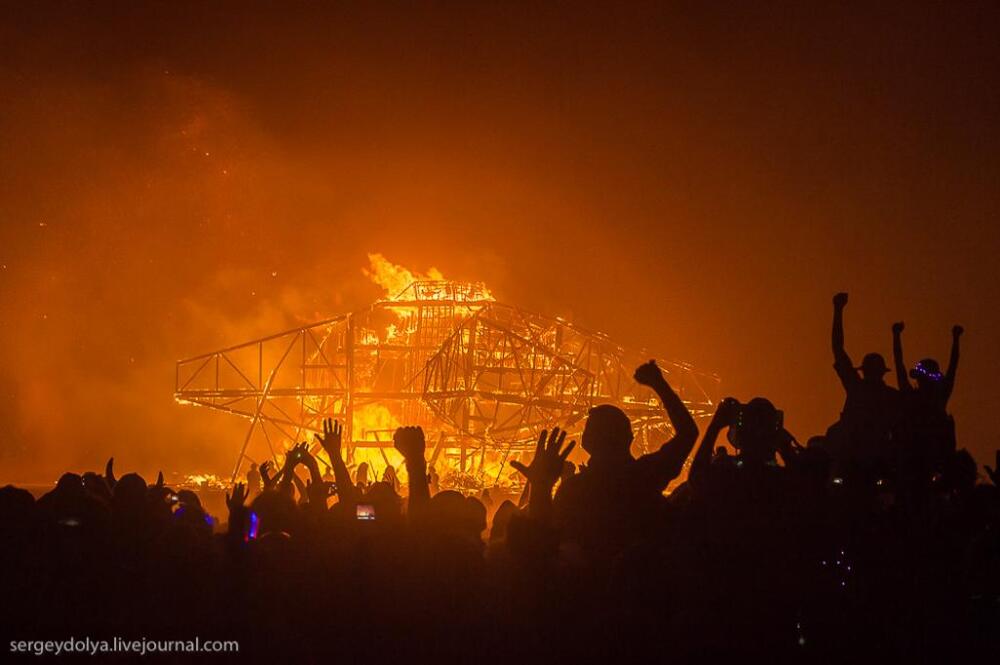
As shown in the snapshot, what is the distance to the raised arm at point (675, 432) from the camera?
5.91 metres

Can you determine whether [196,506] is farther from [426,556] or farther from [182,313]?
[182,313]

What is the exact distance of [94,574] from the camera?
5629 millimetres

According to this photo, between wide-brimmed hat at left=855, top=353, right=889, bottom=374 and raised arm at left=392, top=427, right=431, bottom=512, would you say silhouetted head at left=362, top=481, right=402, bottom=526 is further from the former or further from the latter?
wide-brimmed hat at left=855, top=353, right=889, bottom=374

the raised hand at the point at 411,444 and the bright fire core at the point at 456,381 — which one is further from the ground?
the bright fire core at the point at 456,381

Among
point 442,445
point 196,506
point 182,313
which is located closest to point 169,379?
point 182,313

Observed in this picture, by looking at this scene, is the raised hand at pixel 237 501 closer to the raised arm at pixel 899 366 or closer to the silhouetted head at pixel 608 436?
the silhouetted head at pixel 608 436

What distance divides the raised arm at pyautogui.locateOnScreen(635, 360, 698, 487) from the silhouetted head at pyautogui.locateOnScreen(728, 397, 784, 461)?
0.28 meters

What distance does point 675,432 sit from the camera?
5961 millimetres

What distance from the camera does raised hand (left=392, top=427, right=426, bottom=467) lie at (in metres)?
6.27

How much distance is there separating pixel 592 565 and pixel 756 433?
1.34m

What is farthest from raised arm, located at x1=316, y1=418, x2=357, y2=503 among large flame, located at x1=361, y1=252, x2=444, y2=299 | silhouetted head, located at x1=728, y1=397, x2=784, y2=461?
large flame, located at x1=361, y1=252, x2=444, y2=299

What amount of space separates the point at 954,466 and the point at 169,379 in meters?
68.5

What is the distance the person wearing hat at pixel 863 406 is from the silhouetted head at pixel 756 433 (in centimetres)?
149

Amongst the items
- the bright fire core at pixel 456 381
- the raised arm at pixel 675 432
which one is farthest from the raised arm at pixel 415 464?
the bright fire core at pixel 456 381
